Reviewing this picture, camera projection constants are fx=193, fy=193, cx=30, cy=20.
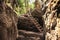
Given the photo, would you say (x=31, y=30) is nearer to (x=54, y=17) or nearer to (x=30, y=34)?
(x=30, y=34)

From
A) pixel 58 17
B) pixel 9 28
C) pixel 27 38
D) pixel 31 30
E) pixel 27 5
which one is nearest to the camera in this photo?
pixel 58 17

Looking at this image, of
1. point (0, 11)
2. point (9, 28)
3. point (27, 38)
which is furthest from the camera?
point (27, 38)

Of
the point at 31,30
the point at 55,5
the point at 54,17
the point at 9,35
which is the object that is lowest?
the point at 31,30

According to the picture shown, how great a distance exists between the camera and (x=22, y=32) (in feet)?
62.2

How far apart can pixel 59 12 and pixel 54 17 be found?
207 mm

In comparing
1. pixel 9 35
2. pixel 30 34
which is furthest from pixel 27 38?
pixel 9 35

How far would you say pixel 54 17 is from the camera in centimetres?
438

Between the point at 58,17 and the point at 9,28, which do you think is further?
the point at 9,28

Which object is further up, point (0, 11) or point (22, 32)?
point (0, 11)

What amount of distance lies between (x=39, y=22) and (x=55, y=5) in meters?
18.4

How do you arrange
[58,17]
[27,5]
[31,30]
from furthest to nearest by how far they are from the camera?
1. [27,5]
2. [31,30]
3. [58,17]

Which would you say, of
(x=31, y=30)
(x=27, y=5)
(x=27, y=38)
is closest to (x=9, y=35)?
(x=27, y=38)

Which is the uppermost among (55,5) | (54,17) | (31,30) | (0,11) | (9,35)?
(55,5)

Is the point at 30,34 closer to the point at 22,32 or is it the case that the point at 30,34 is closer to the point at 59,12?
the point at 22,32
